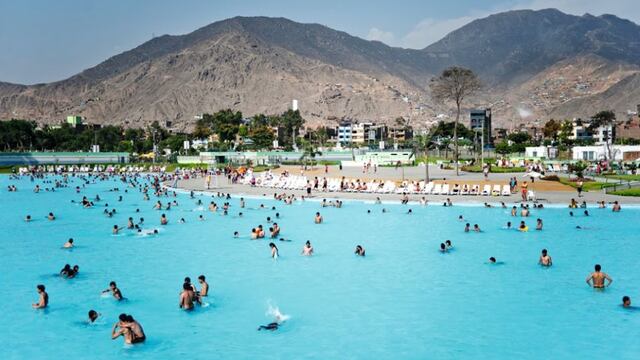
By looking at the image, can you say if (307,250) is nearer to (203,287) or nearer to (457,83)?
(203,287)

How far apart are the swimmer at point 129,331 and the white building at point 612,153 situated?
62581mm

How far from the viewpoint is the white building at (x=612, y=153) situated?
6888 cm

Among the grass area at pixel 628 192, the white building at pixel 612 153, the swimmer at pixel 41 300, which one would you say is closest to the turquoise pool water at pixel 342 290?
A: the swimmer at pixel 41 300

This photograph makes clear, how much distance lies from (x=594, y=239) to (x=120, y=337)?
2078cm

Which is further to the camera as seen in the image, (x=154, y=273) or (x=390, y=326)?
(x=154, y=273)

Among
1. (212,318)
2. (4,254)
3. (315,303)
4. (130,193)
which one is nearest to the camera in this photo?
(212,318)

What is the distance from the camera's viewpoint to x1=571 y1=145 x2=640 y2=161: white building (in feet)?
226

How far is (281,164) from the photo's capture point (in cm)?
8475

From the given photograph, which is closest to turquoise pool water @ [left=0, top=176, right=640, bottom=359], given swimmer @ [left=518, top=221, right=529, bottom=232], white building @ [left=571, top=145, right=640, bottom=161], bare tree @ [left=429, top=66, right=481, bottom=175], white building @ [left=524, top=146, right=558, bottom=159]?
swimmer @ [left=518, top=221, right=529, bottom=232]

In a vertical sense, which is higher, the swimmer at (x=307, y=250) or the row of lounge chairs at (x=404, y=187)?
the row of lounge chairs at (x=404, y=187)

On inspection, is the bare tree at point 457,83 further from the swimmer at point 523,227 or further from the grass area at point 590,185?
the swimmer at point 523,227

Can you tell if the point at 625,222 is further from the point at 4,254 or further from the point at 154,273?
the point at 4,254

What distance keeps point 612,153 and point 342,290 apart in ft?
200

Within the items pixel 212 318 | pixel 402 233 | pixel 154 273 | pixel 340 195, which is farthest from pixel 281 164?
pixel 212 318
